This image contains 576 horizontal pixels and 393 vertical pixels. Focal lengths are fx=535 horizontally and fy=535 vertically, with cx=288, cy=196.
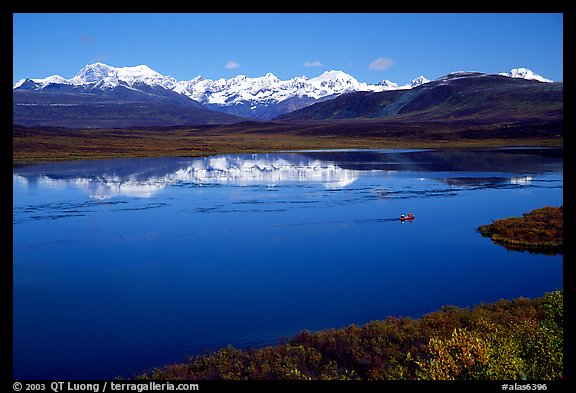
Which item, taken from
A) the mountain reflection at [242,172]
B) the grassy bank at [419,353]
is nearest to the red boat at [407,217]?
the mountain reflection at [242,172]

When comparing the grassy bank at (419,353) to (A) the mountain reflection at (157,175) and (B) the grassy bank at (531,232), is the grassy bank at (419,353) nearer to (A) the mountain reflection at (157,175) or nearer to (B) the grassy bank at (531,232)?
(B) the grassy bank at (531,232)

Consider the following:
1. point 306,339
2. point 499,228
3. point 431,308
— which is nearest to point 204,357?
point 306,339

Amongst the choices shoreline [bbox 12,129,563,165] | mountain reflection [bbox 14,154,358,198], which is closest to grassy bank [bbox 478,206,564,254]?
mountain reflection [bbox 14,154,358,198]

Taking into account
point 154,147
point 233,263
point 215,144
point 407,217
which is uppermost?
point 215,144

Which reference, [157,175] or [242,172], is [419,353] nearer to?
[157,175]

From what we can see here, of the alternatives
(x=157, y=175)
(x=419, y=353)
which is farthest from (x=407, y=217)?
(x=157, y=175)
